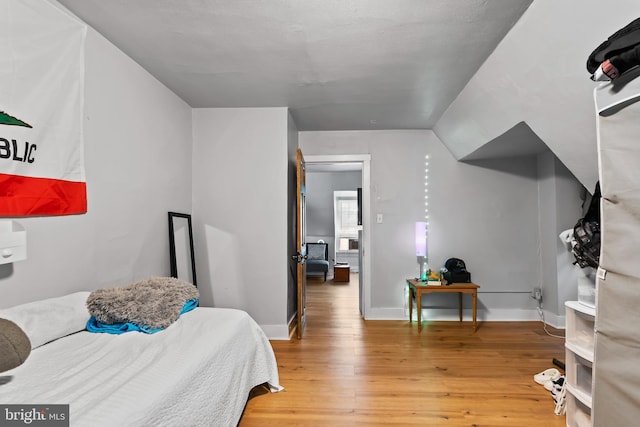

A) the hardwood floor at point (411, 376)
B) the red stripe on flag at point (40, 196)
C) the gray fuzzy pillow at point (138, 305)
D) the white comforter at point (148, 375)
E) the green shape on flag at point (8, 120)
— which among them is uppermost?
the green shape on flag at point (8, 120)

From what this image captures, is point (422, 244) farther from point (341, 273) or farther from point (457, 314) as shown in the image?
point (341, 273)

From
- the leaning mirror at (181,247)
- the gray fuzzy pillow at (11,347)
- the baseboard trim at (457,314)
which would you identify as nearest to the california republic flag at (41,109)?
the gray fuzzy pillow at (11,347)

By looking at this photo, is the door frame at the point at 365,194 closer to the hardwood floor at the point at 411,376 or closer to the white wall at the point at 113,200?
the hardwood floor at the point at 411,376

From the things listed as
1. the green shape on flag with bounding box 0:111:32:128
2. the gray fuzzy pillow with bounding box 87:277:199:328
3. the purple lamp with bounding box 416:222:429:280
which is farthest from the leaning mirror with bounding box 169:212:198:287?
the purple lamp with bounding box 416:222:429:280

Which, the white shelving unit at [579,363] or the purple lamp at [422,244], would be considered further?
the purple lamp at [422,244]

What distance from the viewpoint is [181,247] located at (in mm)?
3342

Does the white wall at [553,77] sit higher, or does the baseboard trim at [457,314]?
the white wall at [553,77]

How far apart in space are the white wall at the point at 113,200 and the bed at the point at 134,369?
22cm

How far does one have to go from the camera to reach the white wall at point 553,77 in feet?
5.54

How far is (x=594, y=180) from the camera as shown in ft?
8.27

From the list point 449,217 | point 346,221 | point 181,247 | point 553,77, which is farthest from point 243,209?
point 346,221

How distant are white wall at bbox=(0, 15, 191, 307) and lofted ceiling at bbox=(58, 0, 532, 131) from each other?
0.24 m

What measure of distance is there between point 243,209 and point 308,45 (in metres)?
1.86

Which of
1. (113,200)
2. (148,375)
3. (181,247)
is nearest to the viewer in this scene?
(148,375)
